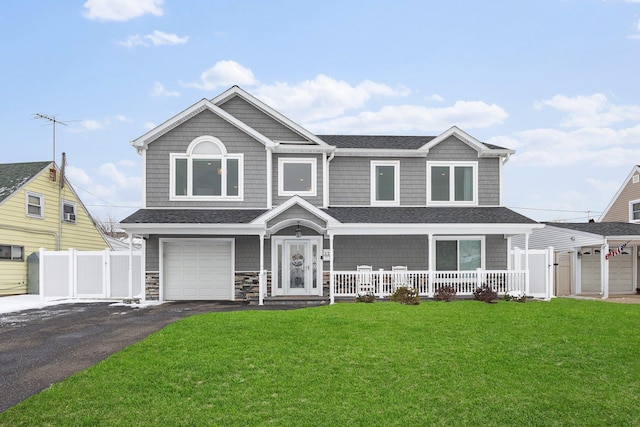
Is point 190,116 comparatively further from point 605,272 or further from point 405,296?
point 605,272

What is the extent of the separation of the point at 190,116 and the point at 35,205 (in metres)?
10.9

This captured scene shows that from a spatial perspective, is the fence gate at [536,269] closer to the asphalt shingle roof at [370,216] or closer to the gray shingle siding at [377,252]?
the asphalt shingle roof at [370,216]

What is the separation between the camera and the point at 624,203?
87.9 ft

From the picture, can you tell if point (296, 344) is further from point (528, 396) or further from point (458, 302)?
point (458, 302)

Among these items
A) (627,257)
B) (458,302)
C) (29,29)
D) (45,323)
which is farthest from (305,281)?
(627,257)

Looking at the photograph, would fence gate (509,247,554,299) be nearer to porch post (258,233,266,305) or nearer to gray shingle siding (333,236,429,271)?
gray shingle siding (333,236,429,271)

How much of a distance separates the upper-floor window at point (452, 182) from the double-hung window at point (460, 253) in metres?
1.59

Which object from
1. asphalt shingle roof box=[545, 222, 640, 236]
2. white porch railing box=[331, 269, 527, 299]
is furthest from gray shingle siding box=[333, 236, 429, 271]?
asphalt shingle roof box=[545, 222, 640, 236]

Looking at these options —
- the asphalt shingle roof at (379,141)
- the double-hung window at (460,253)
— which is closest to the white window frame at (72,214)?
the asphalt shingle roof at (379,141)

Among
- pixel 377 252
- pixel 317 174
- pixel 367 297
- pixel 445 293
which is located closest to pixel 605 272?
pixel 445 293

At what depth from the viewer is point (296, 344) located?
8508mm

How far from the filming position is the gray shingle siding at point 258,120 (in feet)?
58.3

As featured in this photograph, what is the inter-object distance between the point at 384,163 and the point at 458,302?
20.6 feet

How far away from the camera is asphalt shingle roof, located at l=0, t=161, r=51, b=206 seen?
21031 mm
